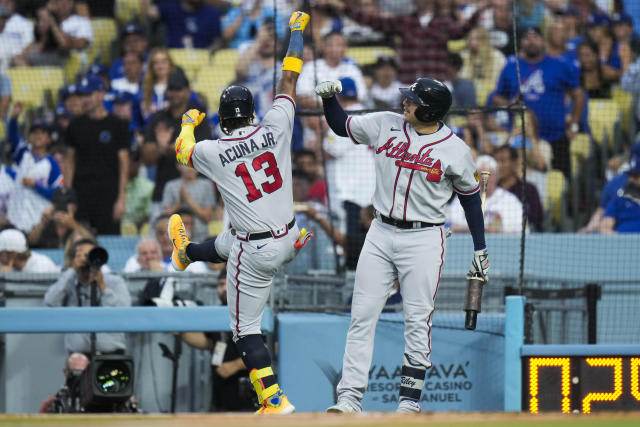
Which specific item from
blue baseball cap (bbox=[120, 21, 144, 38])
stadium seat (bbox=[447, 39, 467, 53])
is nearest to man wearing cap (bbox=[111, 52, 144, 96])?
blue baseball cap (bbox=[120, 21, 144, 38])

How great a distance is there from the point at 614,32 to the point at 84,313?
713 centimetres

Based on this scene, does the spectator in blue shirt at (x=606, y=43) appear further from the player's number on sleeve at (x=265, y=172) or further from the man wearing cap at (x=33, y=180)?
the player's number on sleeve at (x=265, y=172)

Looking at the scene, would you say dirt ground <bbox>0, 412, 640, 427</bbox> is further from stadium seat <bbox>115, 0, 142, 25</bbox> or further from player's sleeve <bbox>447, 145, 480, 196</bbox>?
stadium seat <bbox>115, 0, 142, 25</bbox>

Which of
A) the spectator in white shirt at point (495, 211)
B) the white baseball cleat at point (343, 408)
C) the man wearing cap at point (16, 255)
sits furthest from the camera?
the spectator in white shirt at point (495, 211)

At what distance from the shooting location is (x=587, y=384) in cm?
649

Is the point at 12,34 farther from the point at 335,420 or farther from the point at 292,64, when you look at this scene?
the point at 335,420

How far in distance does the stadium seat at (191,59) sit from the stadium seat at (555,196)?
15.2 feet

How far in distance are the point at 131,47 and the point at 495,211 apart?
5.31 meters

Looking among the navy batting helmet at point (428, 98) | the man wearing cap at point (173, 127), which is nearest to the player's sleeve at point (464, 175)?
the navy batting helmet at point (428, 98)

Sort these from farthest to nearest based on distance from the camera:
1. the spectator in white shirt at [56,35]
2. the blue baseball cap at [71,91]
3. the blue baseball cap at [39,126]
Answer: the spectator in white shirt at [56,35] < the blue baseball cap at [71,91] < the blue baseball cap at [39,126]

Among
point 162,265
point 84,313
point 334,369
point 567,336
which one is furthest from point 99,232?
point 567,336

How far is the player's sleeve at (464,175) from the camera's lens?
5.69m

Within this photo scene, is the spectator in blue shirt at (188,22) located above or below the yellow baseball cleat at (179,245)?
above

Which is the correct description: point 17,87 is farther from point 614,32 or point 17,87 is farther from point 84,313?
point 614,32
